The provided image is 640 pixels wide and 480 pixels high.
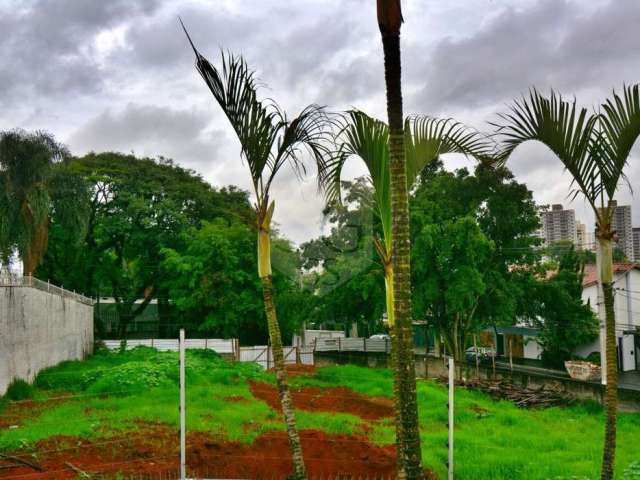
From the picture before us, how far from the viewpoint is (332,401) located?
13805 mm

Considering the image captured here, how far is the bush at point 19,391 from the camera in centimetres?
1338

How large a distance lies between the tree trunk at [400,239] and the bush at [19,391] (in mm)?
10983

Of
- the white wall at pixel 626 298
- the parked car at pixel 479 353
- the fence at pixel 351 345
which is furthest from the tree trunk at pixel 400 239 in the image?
the white wall at pixel 626 298

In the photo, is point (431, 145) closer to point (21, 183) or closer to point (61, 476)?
point (61, 476)

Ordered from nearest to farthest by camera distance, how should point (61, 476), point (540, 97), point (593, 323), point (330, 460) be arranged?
point (540, 97)
point (61, 476)
point (330, 460)
point (593, 323)

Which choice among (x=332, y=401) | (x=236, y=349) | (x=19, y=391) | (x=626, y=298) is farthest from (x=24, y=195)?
(x=626, y=298)

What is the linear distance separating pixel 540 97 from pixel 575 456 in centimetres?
582

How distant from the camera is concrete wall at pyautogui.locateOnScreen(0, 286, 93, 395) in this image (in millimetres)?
13641

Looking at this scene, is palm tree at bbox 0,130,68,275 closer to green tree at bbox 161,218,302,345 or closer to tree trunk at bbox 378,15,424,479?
green tree at bbox 161,218,302,345

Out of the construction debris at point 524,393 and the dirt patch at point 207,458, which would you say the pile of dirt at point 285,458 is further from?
the construction debris at point 524,393

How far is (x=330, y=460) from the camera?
24.3ft

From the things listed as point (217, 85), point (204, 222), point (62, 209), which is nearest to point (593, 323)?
point (204, 222)

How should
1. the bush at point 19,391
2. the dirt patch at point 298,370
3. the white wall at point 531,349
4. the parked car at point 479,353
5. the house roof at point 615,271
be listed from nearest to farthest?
the bush at point 19,391 < the dirt patch at point 298,370 < the house roof at point 615,271 < the parked car at point 479,353 < the white wall at point 531,349

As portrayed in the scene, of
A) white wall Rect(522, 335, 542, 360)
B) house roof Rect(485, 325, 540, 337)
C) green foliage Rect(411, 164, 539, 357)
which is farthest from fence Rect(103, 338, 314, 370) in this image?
white wall Rect(522, 335, 542, 360)
